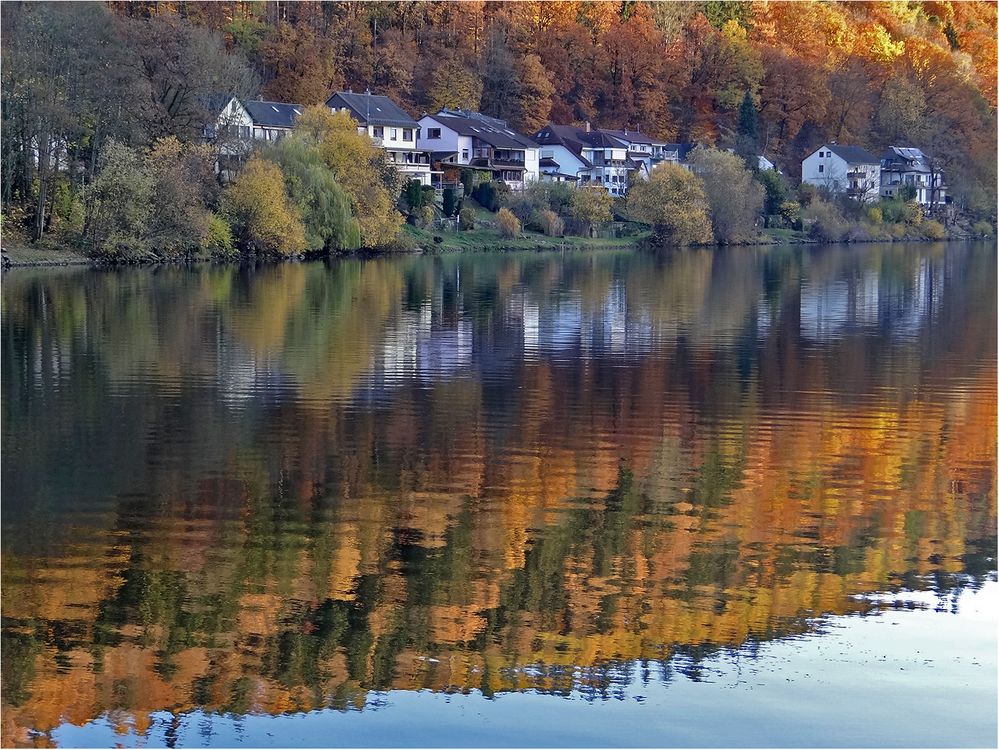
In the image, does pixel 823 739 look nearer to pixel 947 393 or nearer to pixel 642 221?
pixel 947 393

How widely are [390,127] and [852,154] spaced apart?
162 feet

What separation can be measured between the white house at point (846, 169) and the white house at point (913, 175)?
8.03 feet

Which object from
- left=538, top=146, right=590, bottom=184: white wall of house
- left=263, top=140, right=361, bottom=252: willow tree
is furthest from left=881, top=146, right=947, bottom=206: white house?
left=263, top=140, right=361, bottom=252: willow tree

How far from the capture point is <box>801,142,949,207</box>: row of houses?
125438 mm

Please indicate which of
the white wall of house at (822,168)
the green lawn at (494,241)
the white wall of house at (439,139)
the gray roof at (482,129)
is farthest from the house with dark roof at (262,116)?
the white wall of house at (822,168)

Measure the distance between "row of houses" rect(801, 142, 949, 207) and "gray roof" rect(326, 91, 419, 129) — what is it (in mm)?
39088

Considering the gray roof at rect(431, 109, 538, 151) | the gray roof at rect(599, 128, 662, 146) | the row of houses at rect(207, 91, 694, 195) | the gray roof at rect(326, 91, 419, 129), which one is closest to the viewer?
the row of houses at rect(207, 91, 694, 195)

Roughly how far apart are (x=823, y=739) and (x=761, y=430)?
11.5 metres

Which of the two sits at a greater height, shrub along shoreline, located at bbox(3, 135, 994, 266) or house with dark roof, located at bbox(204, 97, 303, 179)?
house with dark roof, located at bbox(204, 97, 303, 179)

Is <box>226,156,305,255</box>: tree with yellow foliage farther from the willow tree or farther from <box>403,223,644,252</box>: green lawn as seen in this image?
<box>403,223,644,252</box>: green lawn

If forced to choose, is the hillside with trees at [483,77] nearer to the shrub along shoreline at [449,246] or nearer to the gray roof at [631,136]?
the shrub along shoreline at [449,246]

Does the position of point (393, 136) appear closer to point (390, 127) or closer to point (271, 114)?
point (390, 127)

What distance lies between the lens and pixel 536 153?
109 metres

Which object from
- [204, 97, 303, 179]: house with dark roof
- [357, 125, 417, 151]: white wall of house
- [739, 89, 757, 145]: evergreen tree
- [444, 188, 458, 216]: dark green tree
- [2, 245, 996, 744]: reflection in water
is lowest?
[2, 245, 996, 744]: reflection in water
